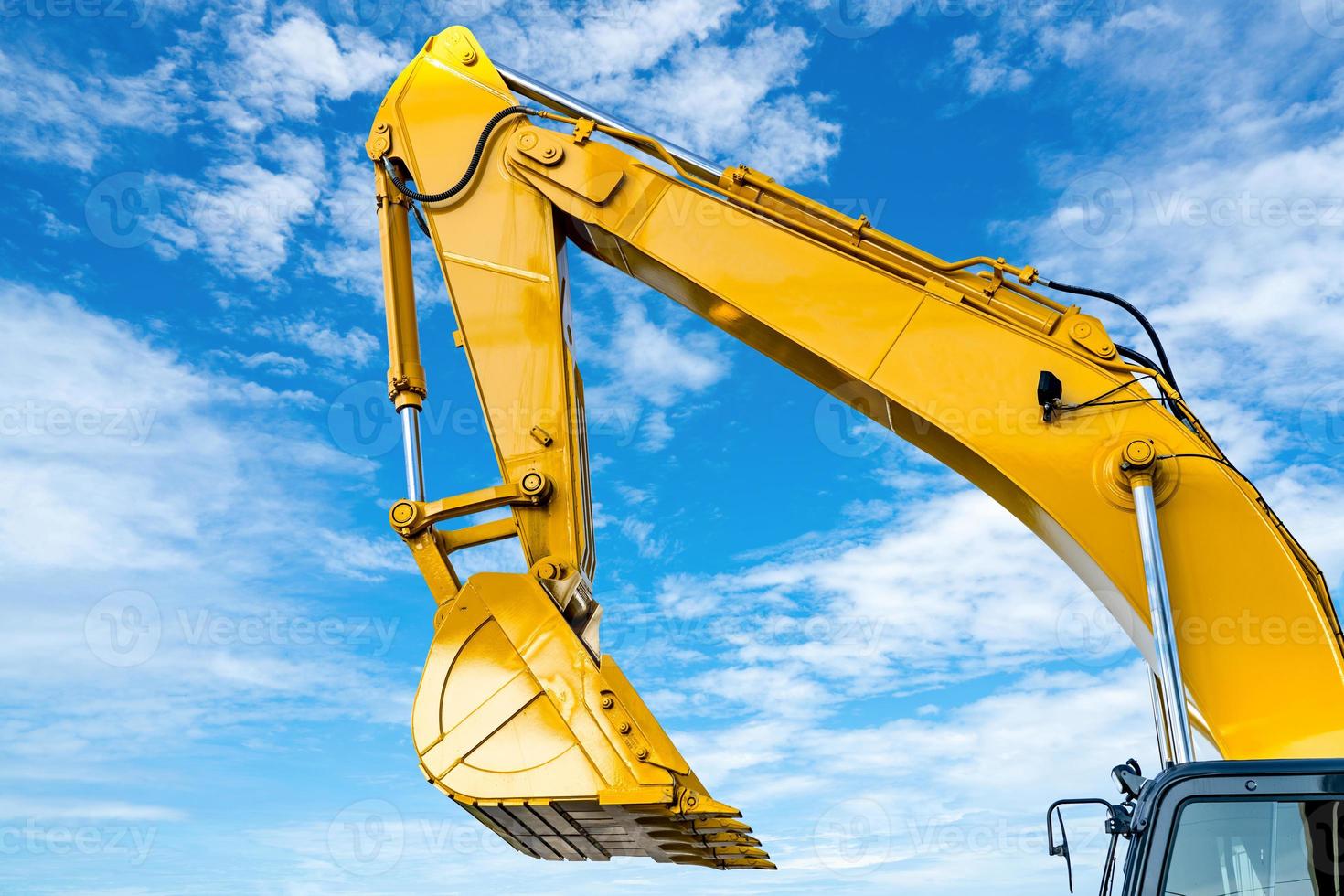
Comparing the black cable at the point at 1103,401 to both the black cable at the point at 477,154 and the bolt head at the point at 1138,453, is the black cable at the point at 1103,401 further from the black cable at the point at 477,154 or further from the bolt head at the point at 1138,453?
the black cable at the point at 477,154

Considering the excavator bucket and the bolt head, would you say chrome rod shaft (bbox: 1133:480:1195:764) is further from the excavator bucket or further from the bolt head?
the excavator bucket

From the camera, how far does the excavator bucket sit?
5.18 metres

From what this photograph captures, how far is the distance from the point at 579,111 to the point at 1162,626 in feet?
13.4

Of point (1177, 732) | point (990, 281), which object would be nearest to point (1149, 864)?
point (1177, 732)

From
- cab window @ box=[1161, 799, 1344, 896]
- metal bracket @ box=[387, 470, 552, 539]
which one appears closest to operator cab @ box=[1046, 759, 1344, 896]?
cab window @ box=[1161, 799, 1344, 896]

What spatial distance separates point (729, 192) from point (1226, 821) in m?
3.87

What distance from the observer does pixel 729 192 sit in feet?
20.0

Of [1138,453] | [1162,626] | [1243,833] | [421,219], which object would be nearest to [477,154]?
[421,219]

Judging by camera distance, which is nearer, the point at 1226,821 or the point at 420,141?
the point at 1226,821

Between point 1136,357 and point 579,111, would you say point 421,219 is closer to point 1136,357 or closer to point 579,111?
point 579,111

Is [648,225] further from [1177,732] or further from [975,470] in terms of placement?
[1177,732]

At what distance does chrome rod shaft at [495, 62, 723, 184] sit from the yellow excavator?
0.01 m

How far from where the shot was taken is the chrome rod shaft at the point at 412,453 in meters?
5.98

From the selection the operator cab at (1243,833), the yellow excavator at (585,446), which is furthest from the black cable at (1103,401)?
the operator cab at (1243,833)
